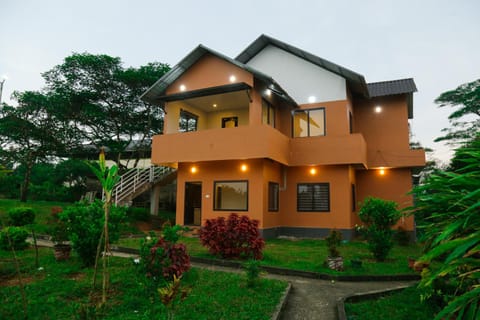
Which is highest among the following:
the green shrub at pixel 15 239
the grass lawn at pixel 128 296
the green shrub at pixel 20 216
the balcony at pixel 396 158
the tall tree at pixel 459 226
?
the balcony at pixel 396 158

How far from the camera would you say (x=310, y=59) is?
48.1ft

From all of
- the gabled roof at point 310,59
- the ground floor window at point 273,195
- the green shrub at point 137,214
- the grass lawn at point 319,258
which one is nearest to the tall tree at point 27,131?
the green shrub at point 137,214

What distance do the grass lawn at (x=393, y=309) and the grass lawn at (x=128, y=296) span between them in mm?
1351

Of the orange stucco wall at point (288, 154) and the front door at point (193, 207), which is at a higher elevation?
the orange stucco wall at point (288, 154)

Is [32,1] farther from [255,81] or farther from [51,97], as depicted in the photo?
[255,81]

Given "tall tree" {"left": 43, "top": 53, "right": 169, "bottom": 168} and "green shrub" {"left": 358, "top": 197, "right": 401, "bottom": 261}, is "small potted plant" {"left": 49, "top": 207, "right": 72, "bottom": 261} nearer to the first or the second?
"green shrub" {"left": 358, "top": 197, "right": 401, "bottom": 261}

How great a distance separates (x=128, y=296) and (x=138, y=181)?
14.7m

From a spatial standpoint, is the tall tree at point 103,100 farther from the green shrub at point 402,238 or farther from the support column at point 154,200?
the green shrub at point 402,238

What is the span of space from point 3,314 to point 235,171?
9.91 metres

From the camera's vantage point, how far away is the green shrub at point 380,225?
28.3 ft

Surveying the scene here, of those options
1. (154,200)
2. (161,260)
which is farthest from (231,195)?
(161,260)

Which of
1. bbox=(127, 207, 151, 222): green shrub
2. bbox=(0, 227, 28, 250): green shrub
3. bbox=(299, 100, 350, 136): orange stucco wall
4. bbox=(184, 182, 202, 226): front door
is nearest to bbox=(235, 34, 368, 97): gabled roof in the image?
bbox=(299, 100, 350, 136): orange stucco wall

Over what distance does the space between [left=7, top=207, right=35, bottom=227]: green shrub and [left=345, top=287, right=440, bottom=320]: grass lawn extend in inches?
453

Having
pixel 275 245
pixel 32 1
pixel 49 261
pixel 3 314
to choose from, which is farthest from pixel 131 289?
pixel 32 1
